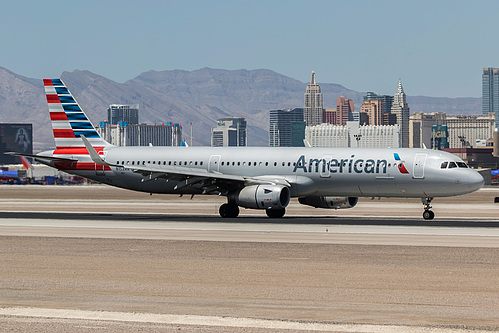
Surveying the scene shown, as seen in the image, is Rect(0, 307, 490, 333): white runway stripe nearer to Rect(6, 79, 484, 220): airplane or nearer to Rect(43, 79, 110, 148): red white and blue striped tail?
Rect(6, 79, 484, 220): airplane

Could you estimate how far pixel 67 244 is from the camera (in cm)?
3372

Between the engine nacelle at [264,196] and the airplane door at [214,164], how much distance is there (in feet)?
17.2

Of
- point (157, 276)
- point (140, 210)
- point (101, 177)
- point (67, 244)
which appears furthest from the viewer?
point (140, 210)

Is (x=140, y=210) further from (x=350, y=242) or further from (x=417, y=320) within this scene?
(x=417, y=320)

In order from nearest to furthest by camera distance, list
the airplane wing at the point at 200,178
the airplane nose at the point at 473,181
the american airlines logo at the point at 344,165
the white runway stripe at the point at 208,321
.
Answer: the white runway stripe at the point at 208,321
the airplane nose at the point at 473,181
the american airlines logo at the point at 344,165
the airplane wing at the point at 200,178

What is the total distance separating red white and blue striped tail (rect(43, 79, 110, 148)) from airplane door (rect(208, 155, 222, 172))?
8549 mm

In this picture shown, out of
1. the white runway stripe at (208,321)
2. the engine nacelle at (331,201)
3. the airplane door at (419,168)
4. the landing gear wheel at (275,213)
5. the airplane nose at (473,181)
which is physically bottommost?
the white runway stripe at (208,321)

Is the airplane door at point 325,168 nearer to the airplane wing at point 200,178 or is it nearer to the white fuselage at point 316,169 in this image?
→ the white fuselage at point 316,169

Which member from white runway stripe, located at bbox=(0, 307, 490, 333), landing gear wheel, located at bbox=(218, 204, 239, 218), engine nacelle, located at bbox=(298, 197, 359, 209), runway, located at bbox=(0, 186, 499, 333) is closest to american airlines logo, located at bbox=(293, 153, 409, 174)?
engine nacelle, located at bbox=(298, 197, 359, 209)

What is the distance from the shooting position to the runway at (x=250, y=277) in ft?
57.8

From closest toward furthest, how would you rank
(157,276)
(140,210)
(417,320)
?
(417,320)
(157,276)
(140,210)

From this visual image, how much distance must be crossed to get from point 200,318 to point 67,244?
56.2 ft

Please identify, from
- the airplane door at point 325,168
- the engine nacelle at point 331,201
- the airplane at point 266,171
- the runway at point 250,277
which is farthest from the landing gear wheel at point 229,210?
the runway at point 250,277

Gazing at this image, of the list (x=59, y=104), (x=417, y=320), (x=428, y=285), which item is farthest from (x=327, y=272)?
(x=59, y=104)
